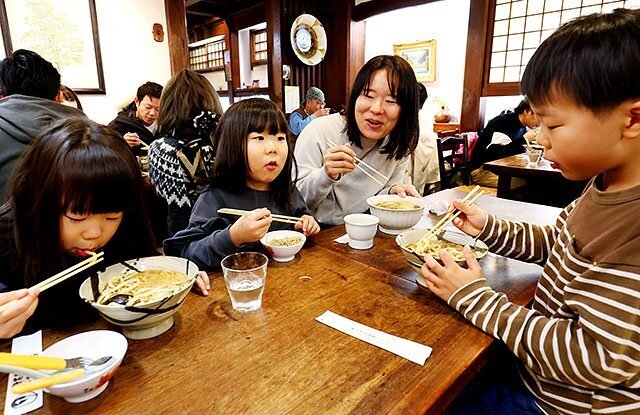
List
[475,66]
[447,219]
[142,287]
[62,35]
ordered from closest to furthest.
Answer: [142,287]
[447,219]
[62,35]
[475,66]

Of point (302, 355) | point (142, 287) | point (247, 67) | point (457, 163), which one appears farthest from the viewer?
point (247, 67)

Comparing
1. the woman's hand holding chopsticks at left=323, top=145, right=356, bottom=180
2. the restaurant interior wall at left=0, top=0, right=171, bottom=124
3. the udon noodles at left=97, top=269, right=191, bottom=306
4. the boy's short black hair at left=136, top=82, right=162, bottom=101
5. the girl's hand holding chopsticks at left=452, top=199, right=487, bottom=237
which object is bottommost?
the udon noodles at left=97, top=269, right=191, bottom=306

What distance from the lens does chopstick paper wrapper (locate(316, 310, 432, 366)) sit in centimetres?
82

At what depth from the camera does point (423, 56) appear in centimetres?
784

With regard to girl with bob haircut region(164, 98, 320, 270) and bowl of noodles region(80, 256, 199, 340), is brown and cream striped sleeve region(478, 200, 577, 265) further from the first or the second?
bowl of noodles region(80, 256, 199, 340)

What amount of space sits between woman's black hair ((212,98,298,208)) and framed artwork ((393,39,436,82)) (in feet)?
22.7

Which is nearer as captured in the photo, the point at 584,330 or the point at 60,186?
the point at 584,330

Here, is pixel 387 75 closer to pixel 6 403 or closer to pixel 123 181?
pixel 123 181

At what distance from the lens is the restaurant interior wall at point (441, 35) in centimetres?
731

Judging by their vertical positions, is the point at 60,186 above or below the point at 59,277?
above

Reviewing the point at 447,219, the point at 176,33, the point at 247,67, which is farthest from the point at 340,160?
the point at 247,67

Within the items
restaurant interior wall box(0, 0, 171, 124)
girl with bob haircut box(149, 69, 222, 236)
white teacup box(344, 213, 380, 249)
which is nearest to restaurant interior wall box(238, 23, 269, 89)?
restaurant interior wall box(0, 0, 171, 124)

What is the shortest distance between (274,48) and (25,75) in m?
4.66

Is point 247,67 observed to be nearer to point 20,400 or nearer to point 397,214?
point 397,214
